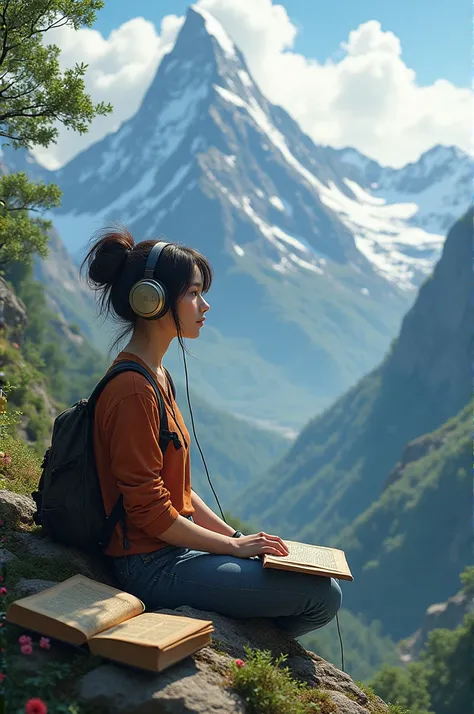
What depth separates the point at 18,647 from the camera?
17.6 ft

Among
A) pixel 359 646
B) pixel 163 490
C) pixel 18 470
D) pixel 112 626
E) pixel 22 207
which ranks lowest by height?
pixel 359 646

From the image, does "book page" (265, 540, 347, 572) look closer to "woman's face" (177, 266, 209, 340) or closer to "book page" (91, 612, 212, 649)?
"book page" (91, 612, 212, 649)

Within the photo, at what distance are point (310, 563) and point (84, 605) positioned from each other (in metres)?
1.78

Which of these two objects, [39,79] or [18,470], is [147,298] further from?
[39,79]

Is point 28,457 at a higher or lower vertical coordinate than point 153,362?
lower

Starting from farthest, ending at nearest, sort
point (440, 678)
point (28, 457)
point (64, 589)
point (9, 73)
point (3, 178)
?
point (440, 678), point (3, 178), point (9, 73), point (28, 457), point (64, 589)

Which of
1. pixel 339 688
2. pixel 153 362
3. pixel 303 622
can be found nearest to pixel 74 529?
pixel 153 362

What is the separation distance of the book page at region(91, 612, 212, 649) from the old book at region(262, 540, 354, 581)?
0.89m

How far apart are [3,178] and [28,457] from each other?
9.40 meters

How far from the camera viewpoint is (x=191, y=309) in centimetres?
692

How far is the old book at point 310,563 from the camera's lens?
636 cm

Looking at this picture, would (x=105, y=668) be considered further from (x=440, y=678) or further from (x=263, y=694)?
(x=440, y=678)

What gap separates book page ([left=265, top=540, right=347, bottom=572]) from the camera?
6.48 metres

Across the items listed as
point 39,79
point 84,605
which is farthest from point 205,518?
point 39,79
